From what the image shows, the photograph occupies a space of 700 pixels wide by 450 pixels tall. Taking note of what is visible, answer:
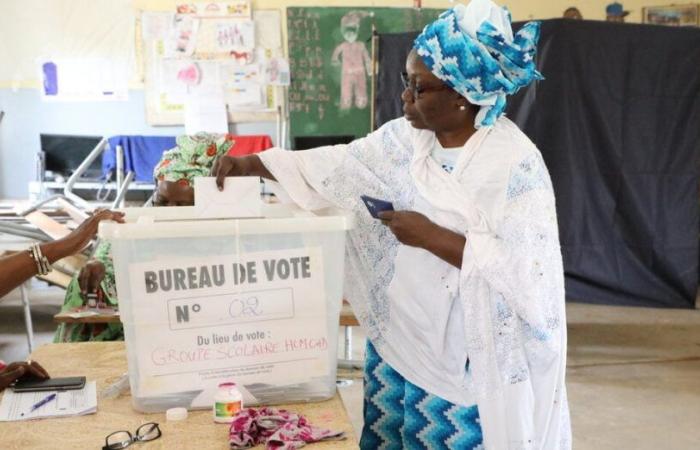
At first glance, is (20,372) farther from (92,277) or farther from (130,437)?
(92,277)

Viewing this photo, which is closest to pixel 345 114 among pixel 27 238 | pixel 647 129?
pixel 647 129

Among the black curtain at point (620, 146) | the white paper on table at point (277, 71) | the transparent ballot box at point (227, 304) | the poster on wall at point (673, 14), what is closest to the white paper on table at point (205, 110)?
the white paper on table at point (277, 71)

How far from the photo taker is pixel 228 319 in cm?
122

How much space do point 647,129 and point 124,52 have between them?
503cm

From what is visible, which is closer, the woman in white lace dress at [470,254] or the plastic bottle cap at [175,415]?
the plastic bottle cap at [175,415]

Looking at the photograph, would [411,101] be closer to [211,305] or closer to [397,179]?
[397,179]

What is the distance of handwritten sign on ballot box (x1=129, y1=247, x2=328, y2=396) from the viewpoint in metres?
1.20

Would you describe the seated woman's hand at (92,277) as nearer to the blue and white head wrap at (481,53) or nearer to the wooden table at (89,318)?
the wooden table at (89,318)

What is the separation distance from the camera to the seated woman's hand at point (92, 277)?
2717mm

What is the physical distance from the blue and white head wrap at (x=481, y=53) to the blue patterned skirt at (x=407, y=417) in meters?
0.59

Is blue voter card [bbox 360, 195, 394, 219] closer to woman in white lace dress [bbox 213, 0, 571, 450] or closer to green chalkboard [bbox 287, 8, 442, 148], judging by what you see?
woman in white lace dress [bbox 213, 0, 571, 450]

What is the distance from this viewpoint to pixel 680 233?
545 cm

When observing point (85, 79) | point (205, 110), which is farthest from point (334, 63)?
point (85, 79)

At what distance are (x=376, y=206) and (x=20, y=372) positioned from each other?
769 millimetres
